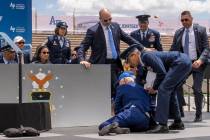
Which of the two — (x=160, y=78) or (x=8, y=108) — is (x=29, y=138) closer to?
(x=8, y=108)

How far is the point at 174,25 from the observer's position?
1880 inches

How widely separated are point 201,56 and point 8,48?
132 inches

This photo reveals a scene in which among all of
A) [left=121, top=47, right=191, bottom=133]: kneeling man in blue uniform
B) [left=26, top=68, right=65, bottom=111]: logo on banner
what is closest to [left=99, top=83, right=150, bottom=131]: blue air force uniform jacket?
[left=121, top=47, right=191, bottom=133]: kneeling man in blue uniform

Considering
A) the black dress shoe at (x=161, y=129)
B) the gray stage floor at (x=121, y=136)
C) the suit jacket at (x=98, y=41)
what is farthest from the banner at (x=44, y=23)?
Result: the black dress shoe at (x=161, y=129)

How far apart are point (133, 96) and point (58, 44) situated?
117 inches

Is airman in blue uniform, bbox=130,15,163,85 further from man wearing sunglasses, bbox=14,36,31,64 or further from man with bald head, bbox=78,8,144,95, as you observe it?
man wearing sunglasses, bbox=14,36,31,64

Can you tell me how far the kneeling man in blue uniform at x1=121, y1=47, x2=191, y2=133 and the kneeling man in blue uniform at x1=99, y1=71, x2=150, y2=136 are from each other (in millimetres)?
175

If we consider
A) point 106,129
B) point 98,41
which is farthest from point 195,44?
point 106,129

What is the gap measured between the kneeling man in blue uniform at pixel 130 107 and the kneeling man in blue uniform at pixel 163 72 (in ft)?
0.57

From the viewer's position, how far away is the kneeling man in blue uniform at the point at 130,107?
8.75 m

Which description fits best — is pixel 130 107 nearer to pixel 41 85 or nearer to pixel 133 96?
pixel 133 96

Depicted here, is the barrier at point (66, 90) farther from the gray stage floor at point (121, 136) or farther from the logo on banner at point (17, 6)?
the logo on banner at point (17, 6)

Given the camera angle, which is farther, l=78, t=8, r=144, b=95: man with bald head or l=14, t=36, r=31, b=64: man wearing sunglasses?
l=14, t=36, r=31, b=64: man wearing sunglasses

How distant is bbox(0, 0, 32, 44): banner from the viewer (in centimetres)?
1347
